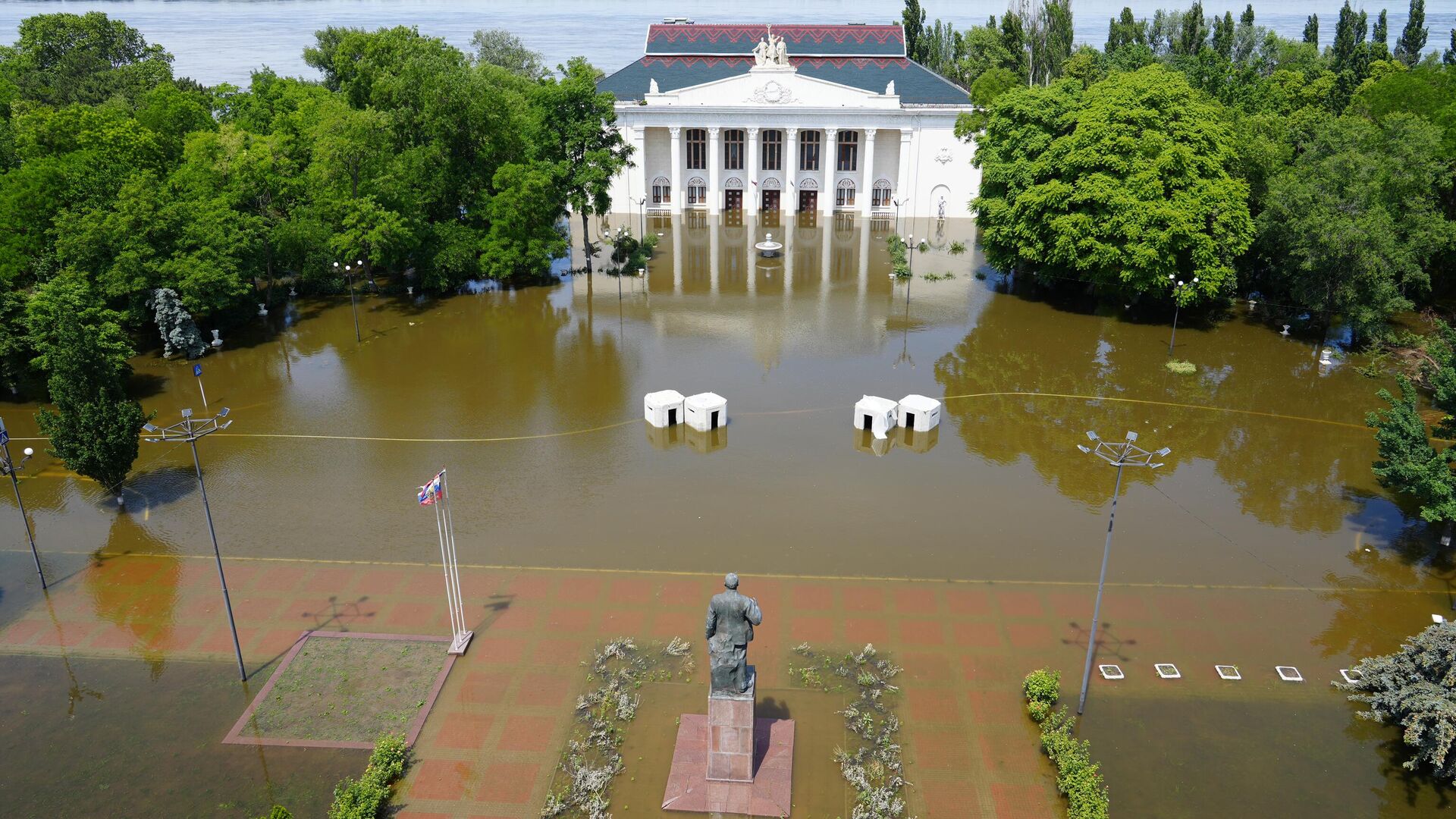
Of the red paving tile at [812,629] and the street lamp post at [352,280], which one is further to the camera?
the street lamp post at [352,280]

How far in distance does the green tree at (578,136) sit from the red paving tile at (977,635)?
113 ft

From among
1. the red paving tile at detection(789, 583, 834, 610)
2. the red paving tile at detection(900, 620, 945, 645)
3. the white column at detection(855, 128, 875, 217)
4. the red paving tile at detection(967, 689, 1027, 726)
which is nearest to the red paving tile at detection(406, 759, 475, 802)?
the red paving tile at detection(789, 583, 834, 610)

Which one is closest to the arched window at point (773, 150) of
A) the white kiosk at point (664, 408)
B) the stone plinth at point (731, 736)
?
the white kiosk at point (664, 408)

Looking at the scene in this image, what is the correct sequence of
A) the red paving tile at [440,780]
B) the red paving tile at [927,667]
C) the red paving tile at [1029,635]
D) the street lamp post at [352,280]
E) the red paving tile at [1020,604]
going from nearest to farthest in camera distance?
the red paving tile at [440,780] < the red paving tile at [927,667] < the red paving tile at [1029,635] < the red paving tile at [1020,604] < the street lamp post at [352,280]

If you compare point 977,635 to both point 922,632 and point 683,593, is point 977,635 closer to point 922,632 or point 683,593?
point 922,632

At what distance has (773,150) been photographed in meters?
71.6

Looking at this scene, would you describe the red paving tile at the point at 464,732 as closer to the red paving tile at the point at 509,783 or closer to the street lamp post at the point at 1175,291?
the red paving tile at the point at 509,783

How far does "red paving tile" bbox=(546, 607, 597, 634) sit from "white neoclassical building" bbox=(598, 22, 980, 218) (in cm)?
5227

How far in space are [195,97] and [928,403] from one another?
45874mm

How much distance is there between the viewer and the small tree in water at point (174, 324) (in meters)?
40.4

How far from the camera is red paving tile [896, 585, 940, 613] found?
24.1 meters

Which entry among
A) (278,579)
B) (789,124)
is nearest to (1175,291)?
(789,124)

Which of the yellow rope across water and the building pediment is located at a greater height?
the building pediment

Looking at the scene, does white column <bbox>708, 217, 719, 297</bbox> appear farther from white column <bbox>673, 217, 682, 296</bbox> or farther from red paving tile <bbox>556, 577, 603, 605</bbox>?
red paving tile <bbox>556, 577, 603, 605</bbox>
